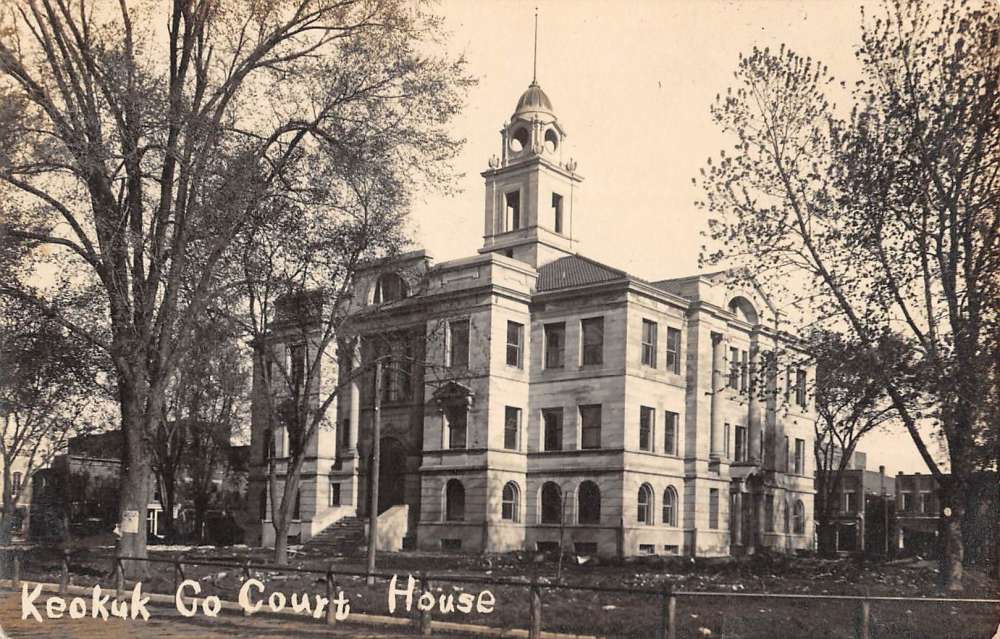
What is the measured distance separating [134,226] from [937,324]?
15.3 m

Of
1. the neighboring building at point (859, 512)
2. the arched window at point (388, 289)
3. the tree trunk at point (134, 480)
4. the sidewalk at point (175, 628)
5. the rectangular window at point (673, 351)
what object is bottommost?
the neighboring building at point (859, 512)

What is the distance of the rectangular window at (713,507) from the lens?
41125 millimetres

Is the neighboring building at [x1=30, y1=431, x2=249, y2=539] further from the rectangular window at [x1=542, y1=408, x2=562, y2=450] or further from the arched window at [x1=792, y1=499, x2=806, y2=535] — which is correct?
the arched window at [x1=792, y1=499, x2=806, y2=535]

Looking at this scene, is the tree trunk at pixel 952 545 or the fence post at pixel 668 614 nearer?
the fence post at pixel 668 614

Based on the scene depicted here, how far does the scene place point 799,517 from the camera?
4956cm

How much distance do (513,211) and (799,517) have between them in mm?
20478

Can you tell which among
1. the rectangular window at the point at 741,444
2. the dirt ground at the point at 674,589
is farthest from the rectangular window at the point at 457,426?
the rectangular window at the point at 741,444

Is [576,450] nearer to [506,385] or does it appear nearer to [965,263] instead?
[506,385]

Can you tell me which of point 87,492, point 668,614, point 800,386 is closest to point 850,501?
point 87,492

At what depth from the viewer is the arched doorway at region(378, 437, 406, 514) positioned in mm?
42469

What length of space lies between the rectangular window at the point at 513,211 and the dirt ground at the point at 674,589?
15.5 metres

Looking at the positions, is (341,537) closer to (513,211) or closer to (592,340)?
(592,340)

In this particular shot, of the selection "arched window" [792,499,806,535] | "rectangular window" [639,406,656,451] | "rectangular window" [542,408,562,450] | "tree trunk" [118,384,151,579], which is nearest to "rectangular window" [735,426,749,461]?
"arched window" [792,499,806,535]

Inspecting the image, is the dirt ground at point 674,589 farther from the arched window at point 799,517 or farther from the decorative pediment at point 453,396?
the arched window at point 799,517
